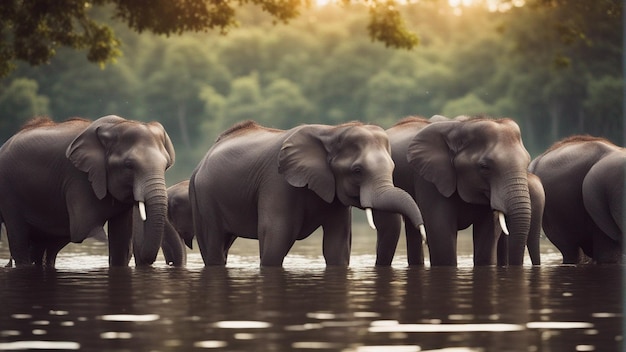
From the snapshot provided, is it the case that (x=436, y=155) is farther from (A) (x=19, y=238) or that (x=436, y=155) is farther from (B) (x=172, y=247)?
(A) (x=19, y=238)

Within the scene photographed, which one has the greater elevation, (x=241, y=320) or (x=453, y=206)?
(x=453, y=206)

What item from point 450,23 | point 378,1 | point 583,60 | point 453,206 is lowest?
point 453,206

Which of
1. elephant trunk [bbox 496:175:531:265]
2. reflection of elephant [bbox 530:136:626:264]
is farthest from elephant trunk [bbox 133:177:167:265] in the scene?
reflection of elephant [bbox 530:136:626:264]

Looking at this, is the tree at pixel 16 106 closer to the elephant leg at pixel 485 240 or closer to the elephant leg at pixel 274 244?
the elephant leg at pixel 485 240

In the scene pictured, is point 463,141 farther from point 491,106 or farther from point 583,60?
point 491,106

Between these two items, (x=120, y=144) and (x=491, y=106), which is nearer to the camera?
(x=120, y=144)

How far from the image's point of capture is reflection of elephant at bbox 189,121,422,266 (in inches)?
689

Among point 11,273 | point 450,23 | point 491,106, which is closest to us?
point 11,273

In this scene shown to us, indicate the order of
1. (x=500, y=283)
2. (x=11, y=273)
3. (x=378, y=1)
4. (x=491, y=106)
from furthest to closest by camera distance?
(x=491, y=106) → (x=378, y=1) → (x=11, y=273) → (x=500, y=283)

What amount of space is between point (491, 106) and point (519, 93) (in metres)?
3.92

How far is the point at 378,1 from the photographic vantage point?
31.8 metres

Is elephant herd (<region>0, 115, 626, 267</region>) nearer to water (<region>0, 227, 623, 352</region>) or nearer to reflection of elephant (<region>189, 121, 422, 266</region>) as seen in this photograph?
reflection of elephant (<region>189, 121, 422, 266</region>)

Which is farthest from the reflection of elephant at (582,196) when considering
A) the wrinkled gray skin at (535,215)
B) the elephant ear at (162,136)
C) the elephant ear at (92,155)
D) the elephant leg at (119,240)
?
the elephant ear at (92,155)

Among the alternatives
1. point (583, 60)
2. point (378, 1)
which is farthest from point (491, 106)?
point (378, 1)
